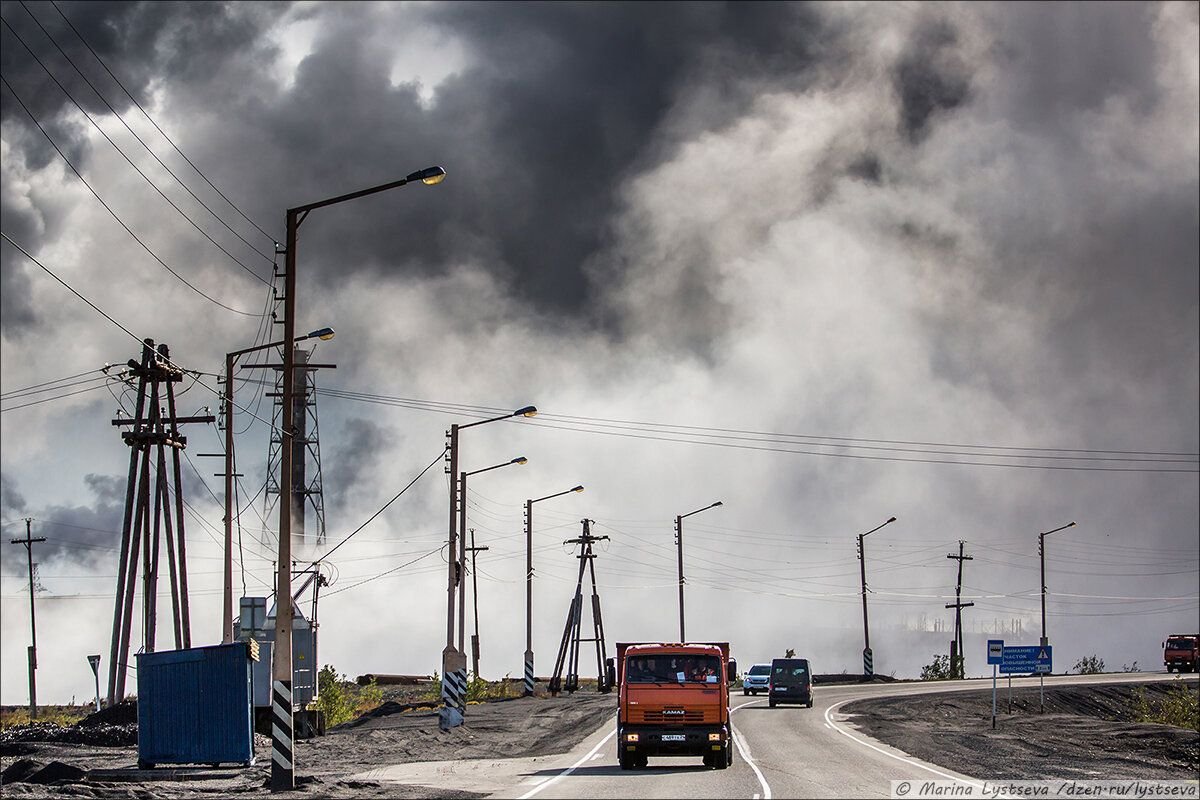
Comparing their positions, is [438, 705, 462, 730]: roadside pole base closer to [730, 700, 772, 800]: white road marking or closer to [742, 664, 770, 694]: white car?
[730, 700, 772, 800]: white road marking

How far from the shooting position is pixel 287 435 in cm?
2689

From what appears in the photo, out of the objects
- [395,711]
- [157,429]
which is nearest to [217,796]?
[157,429]

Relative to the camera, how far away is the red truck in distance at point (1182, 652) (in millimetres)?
91500

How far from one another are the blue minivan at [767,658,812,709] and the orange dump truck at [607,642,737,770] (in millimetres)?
30741

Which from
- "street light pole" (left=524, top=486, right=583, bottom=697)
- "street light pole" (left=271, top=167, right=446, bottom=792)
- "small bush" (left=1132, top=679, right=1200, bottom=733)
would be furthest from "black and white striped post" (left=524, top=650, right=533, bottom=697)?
"street light pole" (left=271, top=167, right=446, bottom=792)

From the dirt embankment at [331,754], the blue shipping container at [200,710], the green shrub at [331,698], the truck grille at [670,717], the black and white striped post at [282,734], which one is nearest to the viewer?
the black and white striped post at [282,734]

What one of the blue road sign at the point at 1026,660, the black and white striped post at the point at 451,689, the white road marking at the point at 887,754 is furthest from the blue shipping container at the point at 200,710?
the blue road sign at the point at 1026,660

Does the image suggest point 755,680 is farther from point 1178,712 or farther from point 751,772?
point 751,772

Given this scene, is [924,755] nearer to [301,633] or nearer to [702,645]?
[702,645]

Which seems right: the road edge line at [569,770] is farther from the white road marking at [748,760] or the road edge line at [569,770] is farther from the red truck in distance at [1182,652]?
the red truck in distance at [1182,652]

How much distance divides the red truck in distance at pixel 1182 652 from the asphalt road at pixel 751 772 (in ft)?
181

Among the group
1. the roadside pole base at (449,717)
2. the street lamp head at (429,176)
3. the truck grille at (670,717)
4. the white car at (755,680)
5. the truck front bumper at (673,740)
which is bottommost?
the white car at (755,680)

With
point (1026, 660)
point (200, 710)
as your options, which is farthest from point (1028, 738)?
point (200, 710)

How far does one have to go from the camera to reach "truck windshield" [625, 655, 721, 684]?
3008 centimetres
